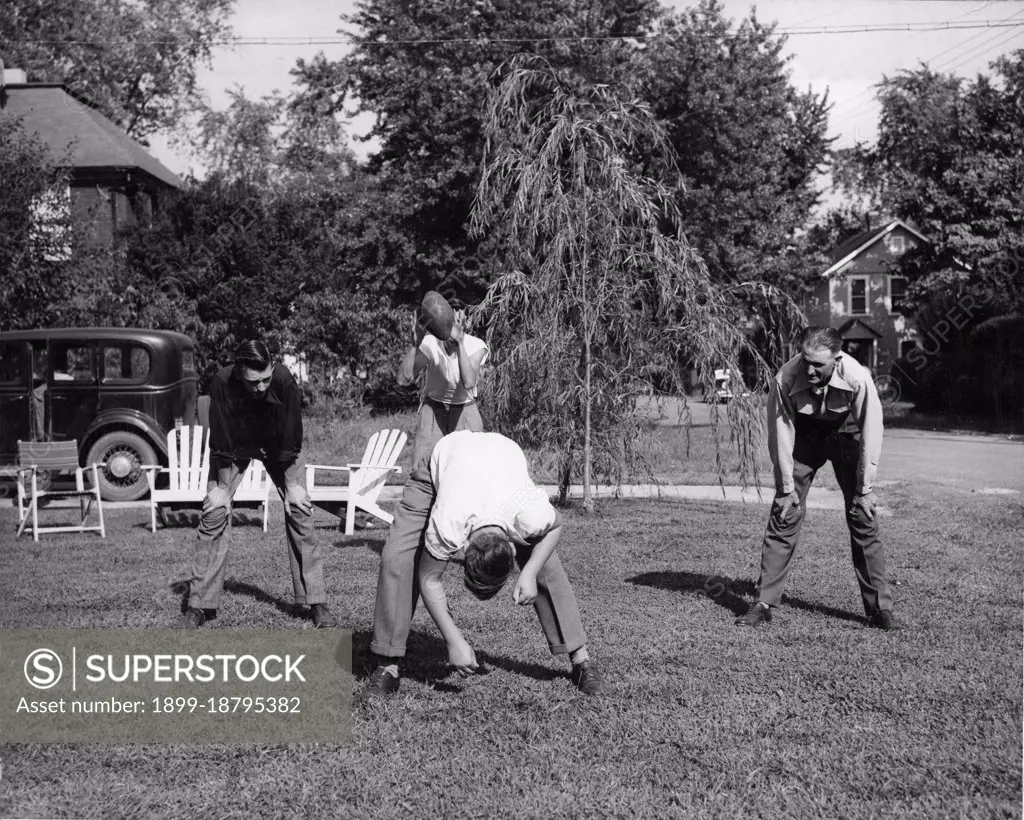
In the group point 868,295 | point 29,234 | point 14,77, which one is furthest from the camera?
point 868,295

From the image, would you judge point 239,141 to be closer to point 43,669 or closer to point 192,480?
point 192,480

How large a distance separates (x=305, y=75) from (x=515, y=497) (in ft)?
30.2

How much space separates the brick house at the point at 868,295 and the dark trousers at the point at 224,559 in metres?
40.0

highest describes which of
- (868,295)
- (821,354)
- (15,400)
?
(868,295)

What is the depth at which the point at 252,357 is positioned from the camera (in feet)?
19.7

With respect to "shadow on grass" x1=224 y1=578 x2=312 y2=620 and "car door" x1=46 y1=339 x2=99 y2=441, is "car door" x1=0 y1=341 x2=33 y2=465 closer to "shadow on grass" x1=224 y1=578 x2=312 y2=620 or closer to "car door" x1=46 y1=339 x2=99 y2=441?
"car door" x1=46 y1=339 x2=99 y2=441

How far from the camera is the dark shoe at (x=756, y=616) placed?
20.3 feet

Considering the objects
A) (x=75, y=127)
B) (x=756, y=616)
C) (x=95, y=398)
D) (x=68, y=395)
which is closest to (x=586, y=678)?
(x=756, y=616)

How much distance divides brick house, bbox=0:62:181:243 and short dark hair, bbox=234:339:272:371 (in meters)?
16.3

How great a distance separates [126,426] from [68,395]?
0.81 m

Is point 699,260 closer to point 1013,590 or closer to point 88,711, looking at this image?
point 1013,590

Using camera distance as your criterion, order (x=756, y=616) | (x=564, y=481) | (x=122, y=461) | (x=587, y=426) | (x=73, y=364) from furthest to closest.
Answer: (x=73, y=364), (x=122, y=461), (x=564, y=481), (x=587, y=426), (x=756, y=616)

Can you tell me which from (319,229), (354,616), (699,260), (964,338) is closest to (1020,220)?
(964,338)

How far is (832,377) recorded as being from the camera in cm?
600
